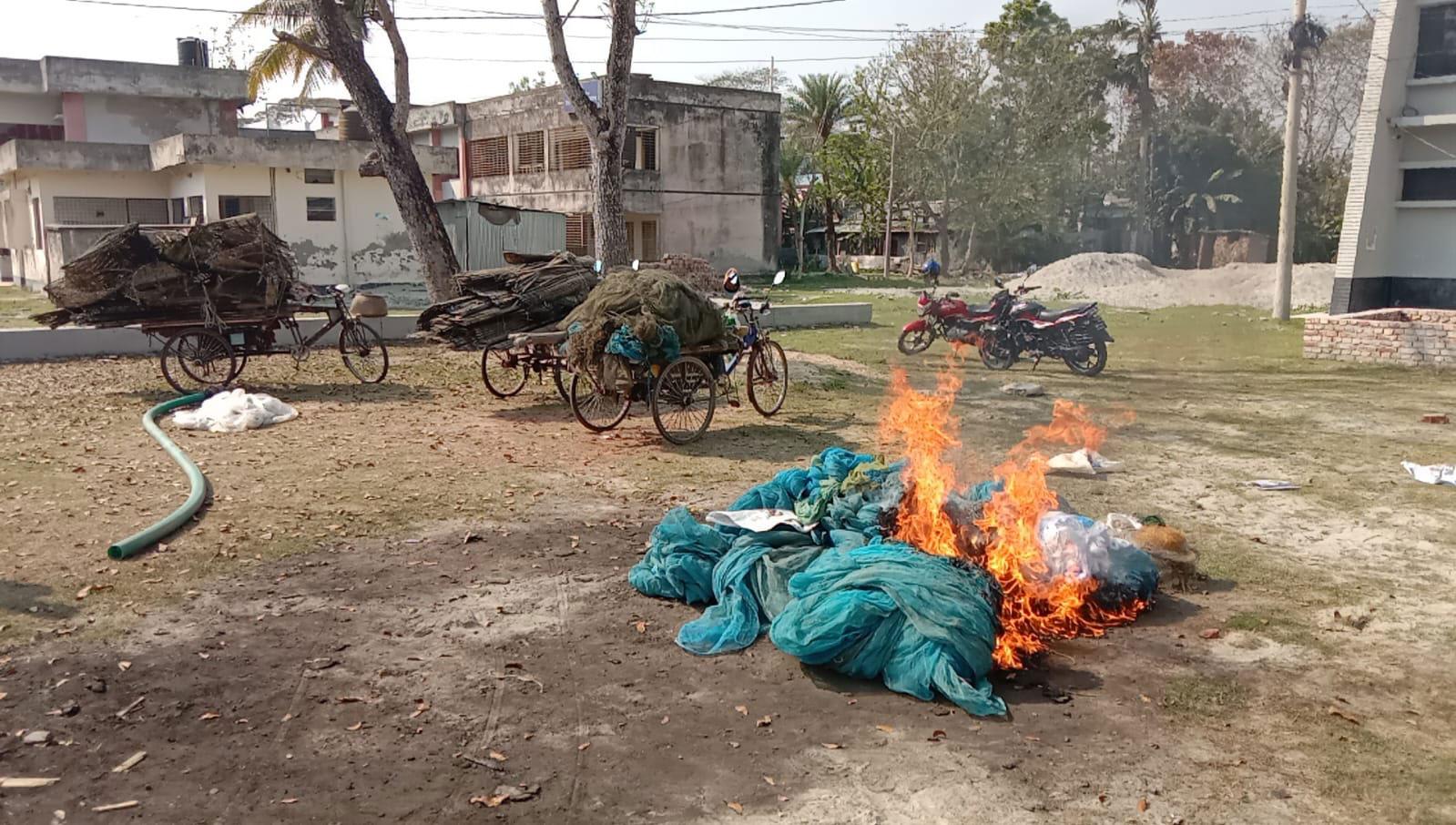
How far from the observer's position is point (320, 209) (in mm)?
26906

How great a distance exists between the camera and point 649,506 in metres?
7.75

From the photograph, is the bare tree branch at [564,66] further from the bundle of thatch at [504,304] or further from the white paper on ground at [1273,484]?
the white paper on ground at [1273,484]

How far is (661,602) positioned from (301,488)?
381 centimetres

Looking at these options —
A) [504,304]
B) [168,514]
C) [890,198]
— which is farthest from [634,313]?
[890,198]

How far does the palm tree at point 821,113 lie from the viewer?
144 ft

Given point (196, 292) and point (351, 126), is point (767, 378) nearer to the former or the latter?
point (196, 292)

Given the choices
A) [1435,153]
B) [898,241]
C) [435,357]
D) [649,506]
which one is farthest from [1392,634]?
[898,241]

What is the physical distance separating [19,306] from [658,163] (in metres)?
18.9

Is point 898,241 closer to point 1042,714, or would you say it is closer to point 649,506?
point 649,506

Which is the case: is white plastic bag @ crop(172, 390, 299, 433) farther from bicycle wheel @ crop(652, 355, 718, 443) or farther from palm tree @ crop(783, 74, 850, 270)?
palm tree @ crop(783, 74, 850, 270)

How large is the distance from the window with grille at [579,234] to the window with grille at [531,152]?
87.1 inches

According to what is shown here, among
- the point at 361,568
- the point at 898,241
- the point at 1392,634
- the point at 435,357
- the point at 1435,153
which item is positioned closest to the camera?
the point at 1392,634

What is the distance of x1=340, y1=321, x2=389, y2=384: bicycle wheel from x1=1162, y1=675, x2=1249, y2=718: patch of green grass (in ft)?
36.1

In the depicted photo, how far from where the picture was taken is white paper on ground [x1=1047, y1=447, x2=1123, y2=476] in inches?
343
